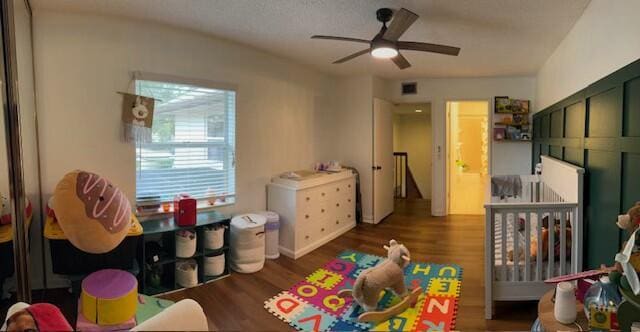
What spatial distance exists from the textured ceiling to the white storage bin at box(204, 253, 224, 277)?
185 cm

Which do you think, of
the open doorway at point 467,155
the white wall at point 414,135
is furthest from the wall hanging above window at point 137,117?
the open doorway at point 467,155

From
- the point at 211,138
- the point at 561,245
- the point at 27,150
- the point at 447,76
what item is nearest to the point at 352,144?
the point at 447,76

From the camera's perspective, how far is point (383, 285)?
1220 millimetres

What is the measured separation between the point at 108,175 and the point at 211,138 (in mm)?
880

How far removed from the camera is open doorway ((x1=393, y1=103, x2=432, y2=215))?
18.2 feet

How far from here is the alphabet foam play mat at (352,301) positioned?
1251 millimetres

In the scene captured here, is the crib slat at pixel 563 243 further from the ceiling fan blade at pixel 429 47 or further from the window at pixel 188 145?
the window at pixel 188 145

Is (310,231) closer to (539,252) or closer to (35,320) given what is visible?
(539,252)

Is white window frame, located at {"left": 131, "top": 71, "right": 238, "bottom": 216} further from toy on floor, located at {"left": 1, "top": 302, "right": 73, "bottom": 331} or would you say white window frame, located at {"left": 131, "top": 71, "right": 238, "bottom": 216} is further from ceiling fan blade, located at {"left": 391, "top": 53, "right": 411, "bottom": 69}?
toy on floor, located at {"left": 1, "top": 302, "right": 73, "bottom": 331}

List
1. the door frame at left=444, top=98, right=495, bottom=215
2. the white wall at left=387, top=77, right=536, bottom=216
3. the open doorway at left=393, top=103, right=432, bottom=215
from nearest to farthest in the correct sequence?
the white wall at left=387, top=77, right=536, bottom=216 < the door frame at left=444, top=98, right=495, bottom=215 < the open doorway at left=393, top=103, right=432, bottom=215

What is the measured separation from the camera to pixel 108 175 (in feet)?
8.41

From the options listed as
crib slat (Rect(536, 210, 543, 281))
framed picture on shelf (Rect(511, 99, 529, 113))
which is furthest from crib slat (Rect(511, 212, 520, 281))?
framed picture on shelf (Rect(511, 99, 529, 113))

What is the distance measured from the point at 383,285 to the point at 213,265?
192cm

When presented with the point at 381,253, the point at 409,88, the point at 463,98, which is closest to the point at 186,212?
the point at 381,253
